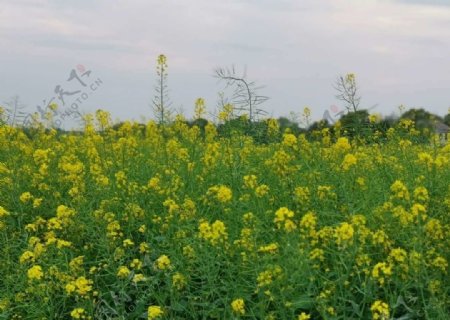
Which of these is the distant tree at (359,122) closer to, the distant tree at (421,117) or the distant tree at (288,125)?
the distant tree at (288,125)

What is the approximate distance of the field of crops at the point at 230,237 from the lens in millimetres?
3369

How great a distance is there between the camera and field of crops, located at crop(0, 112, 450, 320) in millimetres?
3369

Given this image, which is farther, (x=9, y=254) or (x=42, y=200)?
(x=42, y=200)

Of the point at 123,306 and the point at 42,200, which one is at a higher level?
the point at 42,200

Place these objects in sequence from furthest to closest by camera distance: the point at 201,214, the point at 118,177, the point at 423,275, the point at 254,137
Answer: the point at 254,137
the point at 118,177
the point at 201,214
the point at 423,275

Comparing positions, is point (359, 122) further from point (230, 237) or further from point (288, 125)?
point (230, 237)

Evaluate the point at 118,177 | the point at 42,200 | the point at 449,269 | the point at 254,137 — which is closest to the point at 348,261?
the point at 449,269

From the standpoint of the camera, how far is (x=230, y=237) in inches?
158

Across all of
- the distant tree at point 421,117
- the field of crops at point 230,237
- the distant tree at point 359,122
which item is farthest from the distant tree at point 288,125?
the distant tree at point 421,117

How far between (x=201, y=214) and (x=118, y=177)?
83cm

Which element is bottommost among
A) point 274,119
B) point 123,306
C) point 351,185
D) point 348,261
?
point 123,306

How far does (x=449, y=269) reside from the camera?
142 inches

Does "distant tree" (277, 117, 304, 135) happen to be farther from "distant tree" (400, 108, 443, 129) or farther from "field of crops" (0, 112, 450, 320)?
"distant tree" (400, 108, 443, 129)

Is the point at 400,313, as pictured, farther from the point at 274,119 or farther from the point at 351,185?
the point at 274,119
